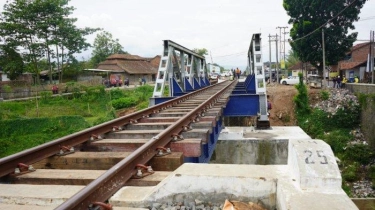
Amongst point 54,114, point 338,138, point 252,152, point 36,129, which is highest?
point 252,152

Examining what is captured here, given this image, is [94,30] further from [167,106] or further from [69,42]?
[167,106]

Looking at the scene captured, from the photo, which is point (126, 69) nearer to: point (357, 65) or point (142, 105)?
point (142, 105)

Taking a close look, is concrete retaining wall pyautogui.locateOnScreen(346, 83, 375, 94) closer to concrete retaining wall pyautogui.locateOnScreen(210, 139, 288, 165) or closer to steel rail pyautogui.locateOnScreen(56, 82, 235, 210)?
concrete retaining wall pyautogui.locateOnScreen(210, 139, 288, 165)

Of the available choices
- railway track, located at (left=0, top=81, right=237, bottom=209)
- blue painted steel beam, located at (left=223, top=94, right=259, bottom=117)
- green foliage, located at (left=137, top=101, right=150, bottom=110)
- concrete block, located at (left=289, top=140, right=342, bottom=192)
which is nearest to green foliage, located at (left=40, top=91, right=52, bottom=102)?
green foliage, located at (left=137, top=101, right=150, bottom=110)

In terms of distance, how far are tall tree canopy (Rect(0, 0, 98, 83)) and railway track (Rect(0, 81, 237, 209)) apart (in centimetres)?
3338

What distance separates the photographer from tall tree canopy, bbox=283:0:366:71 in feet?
98.9

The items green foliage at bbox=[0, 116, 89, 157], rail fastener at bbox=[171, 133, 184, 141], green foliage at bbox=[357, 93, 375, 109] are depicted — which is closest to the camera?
rail fastener at bbox=[171, 133, 184, 141]

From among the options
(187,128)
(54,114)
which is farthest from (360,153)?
(54,114)

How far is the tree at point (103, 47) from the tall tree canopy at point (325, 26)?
1764 inches

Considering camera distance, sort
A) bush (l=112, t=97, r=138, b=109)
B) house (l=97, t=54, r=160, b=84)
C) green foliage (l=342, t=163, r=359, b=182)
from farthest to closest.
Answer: house (l=97, t=54, r=160, b=84), bush (l=112, t=97, r=138, b=109), green foliage (l=342, t=163, r=359, b=182)

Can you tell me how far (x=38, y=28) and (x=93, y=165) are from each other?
3503 centimetres

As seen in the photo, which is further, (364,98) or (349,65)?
(349,65)

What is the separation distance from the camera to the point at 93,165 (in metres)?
3.64

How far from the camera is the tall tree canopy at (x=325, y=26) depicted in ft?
98.9
